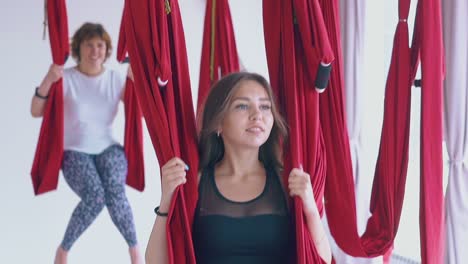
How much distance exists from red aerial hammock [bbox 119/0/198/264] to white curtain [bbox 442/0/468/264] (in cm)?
97

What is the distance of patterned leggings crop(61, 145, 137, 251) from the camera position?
3133 millimetres

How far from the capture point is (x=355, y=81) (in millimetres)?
2594

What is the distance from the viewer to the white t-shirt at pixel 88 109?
126 inches

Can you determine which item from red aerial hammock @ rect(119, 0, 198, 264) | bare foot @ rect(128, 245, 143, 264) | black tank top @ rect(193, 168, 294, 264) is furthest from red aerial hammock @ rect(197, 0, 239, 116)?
bare foot @ rect(128, 245, 143, 264)

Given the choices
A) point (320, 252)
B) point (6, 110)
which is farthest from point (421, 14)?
point (6, 110)

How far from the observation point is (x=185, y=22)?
4.25m

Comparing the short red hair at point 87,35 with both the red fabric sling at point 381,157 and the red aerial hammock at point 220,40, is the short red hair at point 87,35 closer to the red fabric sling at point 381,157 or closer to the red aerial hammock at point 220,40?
the red aerial hammock at point 220,40

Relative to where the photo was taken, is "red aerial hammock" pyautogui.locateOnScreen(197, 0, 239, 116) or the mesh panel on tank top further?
"red aerial hammock" pyautogui.locateOnScreen(197, 0, 239, 116)

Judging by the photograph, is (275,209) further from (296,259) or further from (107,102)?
(107,102)

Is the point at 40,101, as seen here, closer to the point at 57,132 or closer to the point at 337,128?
the point at 57,132

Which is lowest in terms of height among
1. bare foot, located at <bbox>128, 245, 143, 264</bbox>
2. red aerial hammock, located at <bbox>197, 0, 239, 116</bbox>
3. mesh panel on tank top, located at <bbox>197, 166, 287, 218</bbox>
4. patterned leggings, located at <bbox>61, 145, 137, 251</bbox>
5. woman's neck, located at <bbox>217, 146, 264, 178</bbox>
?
bare foot, located at <bbox>128, 245, 143, 264</bbox>

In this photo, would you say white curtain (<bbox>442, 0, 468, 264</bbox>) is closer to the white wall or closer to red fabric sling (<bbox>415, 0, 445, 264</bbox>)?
red fabric sling (<bbox>415, 0, 445, 264</bbox>)

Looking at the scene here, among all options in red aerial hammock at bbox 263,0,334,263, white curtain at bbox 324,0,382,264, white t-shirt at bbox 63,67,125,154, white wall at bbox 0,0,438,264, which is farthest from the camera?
white wall at bbox 0,0,438,264

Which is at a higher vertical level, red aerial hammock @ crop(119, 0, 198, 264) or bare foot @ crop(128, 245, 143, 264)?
red aerial hammock @ crop(119, 0, 198, 264)
